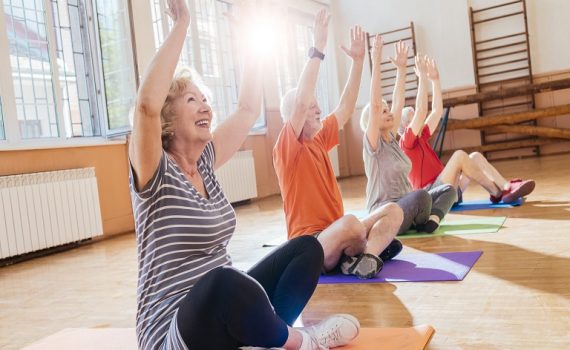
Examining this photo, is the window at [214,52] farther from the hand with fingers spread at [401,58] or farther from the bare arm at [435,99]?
the hand with fingers spread at [401,58]

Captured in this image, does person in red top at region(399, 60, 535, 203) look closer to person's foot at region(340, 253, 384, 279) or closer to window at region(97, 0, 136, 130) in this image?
person's foot at region(340, 253, 384, 279)

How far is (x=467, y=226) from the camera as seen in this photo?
10.8ft

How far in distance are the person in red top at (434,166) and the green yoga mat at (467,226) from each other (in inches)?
15.4

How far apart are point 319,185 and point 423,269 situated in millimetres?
582

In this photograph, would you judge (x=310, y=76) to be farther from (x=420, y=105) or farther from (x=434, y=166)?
(x=434, y=166)

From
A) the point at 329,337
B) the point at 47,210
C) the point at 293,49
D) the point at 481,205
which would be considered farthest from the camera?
the point at 293,49

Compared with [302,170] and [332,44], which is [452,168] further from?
[332,44]

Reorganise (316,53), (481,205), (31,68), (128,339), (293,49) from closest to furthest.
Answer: (128,339)
(316,53)
(481,205)
(31,68)
(293,49)

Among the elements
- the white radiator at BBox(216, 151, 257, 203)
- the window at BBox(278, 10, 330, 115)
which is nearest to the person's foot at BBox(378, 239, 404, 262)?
the white radiator at BBox(216, 151, 257, 203)

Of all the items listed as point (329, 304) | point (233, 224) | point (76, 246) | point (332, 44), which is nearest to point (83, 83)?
point (76, 246)

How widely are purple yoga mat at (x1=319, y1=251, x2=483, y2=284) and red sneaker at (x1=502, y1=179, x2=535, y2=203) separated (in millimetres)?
1499

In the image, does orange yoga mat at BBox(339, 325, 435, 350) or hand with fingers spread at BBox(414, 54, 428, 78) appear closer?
orange yoga mat at BBox(339, 325, 435, 350)

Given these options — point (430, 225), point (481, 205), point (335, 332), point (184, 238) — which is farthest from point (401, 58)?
point (184, 238)

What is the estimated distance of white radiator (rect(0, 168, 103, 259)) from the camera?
402 cm
